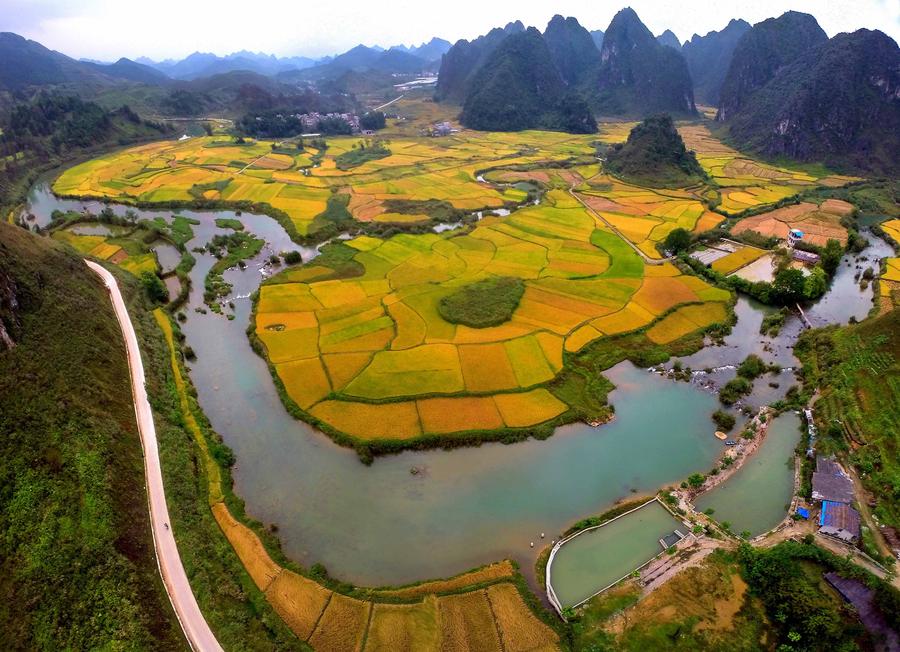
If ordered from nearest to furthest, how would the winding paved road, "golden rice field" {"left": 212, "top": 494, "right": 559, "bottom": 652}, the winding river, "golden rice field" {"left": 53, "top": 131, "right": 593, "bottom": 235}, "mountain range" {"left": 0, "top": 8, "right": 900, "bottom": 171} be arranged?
the winding paved road → "golden rice field" {"left": 212, "top": 494, "right": 559, "bottom": 652} → the winding river → "golden rice field" {"left": 53, "top": 131, "right": 593, "bottom": 235} → "mountain range" {"left": 0, "top": 8, "right": 900, "bottom": 171}

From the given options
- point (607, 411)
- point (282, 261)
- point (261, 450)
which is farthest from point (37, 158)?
point (607, 411)

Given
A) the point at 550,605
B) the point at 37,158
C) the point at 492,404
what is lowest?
the point at 550,605

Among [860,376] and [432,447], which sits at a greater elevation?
[860,376]

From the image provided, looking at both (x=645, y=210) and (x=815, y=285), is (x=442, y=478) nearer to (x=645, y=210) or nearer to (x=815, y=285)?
(x=815, y=285)

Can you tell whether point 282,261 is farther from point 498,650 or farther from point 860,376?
point 860,376

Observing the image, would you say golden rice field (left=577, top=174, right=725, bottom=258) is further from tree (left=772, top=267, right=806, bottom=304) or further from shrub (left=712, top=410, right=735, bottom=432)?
shrub (left=712, top=410, right=735, bottom=432)

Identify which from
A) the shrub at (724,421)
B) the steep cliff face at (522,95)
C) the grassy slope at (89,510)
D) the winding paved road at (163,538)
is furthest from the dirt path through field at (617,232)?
the steep cliff face at (522,95)

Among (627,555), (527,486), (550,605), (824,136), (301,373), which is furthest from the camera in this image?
(824,136)

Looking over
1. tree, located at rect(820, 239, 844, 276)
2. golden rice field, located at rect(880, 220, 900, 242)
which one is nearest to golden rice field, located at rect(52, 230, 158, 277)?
tree, located at rect(820, 239, 844, 276)
